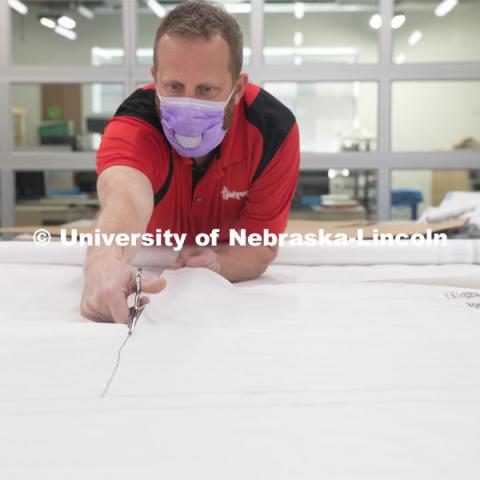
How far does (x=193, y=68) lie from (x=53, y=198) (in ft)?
12.1

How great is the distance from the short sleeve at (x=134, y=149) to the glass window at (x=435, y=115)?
686 cm

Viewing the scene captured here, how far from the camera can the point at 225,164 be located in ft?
4.23

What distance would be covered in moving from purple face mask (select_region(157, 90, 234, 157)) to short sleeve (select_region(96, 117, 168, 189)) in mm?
34

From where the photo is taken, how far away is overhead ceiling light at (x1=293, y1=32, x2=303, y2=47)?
7.63 meters

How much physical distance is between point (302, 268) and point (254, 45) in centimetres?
257

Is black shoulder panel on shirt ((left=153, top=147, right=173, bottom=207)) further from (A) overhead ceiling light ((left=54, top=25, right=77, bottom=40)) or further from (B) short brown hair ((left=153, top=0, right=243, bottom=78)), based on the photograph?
(A) overhead ceiling light ((left=54, top=25, right=77, bottom=40))

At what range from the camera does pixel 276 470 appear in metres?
0.44

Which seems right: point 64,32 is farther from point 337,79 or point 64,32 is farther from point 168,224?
point 168,224

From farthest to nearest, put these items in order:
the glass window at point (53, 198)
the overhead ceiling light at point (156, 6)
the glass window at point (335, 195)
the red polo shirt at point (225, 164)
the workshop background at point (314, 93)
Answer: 1. the overhead ceiling light at point (156, 6)
2. the glass window at point (53, 198)
3. the glass window at point (335, 195)
4. the workshop background at point (314, 93)
5. the red polo shirt at point (225, 164)

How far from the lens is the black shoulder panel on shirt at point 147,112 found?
1.24 m

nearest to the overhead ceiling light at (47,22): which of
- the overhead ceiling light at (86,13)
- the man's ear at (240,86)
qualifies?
the overhead ceiling light at (86,13)

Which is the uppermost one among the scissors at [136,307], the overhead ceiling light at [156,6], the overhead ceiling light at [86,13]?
the overhead ceiling light at [86,13]

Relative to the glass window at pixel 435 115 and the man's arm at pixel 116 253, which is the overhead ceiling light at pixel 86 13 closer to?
the glass window at pixel 435 115

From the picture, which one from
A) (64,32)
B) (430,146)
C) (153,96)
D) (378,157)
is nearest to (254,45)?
(378,157)
